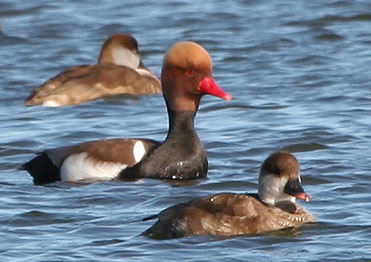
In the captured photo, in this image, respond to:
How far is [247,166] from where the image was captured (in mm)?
12055

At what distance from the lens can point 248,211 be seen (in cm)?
921

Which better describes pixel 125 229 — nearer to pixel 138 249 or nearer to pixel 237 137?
pixel 138 249

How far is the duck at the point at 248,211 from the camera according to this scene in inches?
357

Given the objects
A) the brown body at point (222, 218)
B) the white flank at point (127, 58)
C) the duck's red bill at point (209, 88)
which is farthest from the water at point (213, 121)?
the white flank at point (127, 58)

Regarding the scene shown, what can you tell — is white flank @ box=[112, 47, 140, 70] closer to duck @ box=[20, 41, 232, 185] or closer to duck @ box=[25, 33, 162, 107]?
duck @ box=[25, 33, 162, 107]

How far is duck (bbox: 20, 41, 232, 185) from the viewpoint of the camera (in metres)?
11.4

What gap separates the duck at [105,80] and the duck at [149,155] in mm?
3657

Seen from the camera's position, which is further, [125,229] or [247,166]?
[247,166]

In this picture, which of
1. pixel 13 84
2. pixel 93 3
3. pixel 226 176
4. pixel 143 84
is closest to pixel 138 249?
pixel 226 176

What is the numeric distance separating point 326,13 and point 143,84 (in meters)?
5.53

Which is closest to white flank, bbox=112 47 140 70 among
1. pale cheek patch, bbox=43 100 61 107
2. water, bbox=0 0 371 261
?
water, bbox=0 0 371 261

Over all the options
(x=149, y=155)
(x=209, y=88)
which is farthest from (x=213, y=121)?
(x=149, y=155)

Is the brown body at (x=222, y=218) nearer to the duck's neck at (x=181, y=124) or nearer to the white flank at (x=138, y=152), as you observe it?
the white flank at (x=138, y=152)

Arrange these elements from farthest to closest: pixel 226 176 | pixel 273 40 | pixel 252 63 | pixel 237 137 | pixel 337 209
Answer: pixel 273 40
pixel 252 63
pixel 237 137
pixel 226 176
pixel 337 209
